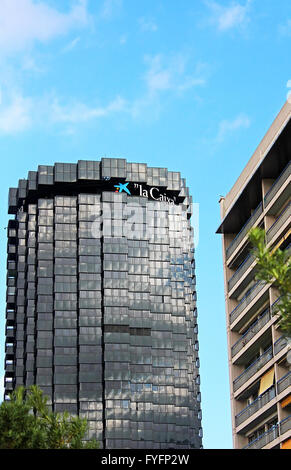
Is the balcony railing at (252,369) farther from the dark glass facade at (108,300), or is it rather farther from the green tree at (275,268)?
the dark glass facade at (108,300)

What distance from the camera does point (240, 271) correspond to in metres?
67.2

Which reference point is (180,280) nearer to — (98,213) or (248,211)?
(98,213)

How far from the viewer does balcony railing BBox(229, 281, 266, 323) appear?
63406 millimetres

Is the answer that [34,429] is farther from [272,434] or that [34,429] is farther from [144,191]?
[144,191]

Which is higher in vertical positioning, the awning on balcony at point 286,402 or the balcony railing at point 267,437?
the awning on balcony at point 286,402

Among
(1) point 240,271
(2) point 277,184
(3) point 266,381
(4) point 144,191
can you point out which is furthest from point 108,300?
(2) point 277,184

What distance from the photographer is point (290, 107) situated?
57656mm

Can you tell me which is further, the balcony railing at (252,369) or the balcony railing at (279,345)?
the balcony railing at (252,369)

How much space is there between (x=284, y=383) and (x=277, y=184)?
41.7 ft

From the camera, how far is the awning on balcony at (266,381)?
6029 cm

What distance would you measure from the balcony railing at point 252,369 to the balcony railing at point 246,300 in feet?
13.3

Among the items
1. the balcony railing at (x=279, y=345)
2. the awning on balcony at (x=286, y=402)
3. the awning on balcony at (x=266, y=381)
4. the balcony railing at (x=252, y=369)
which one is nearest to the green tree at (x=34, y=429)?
the awning on balcony at (x=286, y=402)

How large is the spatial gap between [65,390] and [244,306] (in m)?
105

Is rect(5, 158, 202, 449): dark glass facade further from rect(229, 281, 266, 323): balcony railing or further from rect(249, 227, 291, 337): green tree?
rect(249, 227, 291, 337): green tree
